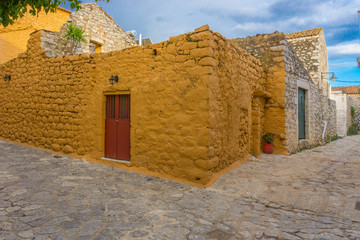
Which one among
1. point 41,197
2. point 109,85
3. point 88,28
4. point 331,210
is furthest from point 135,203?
point 88,28

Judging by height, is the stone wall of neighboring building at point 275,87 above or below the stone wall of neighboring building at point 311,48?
below

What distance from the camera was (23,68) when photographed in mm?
7465

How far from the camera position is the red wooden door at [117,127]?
5.40 m

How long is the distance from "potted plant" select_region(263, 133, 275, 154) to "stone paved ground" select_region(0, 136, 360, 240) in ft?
6.13

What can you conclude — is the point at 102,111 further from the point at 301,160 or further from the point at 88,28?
the point at 88,28

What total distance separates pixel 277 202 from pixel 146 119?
2.88 metres

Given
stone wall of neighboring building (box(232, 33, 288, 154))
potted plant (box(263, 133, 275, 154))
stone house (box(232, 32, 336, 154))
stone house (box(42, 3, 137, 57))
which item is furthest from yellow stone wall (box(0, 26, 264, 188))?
stone house (box(42, 3, 137, 57))

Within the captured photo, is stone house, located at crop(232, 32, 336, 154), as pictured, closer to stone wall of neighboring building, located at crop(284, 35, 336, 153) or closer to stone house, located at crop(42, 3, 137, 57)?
stone wall of neighboring building, located at crop(284, 35, 336, 153)

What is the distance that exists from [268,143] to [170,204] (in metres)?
4.86

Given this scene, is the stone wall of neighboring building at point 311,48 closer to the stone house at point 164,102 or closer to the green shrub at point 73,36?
the stone house at point 164,102

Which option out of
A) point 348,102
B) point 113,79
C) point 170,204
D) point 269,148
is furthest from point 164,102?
point 348,102

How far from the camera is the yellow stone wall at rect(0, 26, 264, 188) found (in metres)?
4.29

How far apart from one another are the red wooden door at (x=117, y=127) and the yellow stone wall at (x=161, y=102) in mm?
152

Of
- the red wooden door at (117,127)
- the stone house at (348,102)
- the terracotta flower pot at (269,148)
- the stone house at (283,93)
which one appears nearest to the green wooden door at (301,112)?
the stone house at (283,93)
